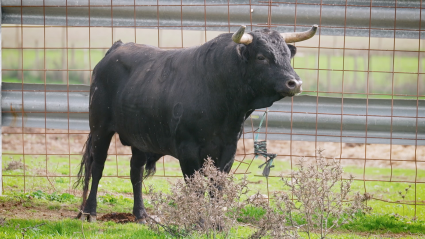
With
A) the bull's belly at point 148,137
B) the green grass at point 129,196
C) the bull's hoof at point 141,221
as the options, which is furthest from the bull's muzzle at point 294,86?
the bull's hoof at point 141,221

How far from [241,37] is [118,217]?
268cm

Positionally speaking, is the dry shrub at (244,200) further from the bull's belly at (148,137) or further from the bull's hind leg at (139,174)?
the bull's hind leg at (139,174)

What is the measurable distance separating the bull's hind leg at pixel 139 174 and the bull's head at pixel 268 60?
2.13 m

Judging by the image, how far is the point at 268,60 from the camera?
5.43 metres

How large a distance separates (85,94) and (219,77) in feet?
9.62

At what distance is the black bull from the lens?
5.46 meters

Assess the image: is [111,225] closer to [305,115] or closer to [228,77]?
[228,77]

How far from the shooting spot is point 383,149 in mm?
14477

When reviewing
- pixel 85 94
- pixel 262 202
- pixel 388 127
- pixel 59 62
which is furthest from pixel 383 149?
pixel 59 62

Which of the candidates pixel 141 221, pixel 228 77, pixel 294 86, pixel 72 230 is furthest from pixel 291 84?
pixel 72 230

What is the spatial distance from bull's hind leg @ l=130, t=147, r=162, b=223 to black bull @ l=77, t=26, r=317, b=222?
0.04 ft

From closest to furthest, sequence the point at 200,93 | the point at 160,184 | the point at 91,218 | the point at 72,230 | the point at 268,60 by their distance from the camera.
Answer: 1. the point at 268,60
2. the point at 72,230
3. the point at 200,93
4. the point at 91,218
5. the point at 160,184

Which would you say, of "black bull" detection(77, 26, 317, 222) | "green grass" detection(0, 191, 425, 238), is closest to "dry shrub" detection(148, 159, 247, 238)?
"green grass" detection(0, 191, 425, 238)

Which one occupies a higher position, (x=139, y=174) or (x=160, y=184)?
(x=139, y=174)
